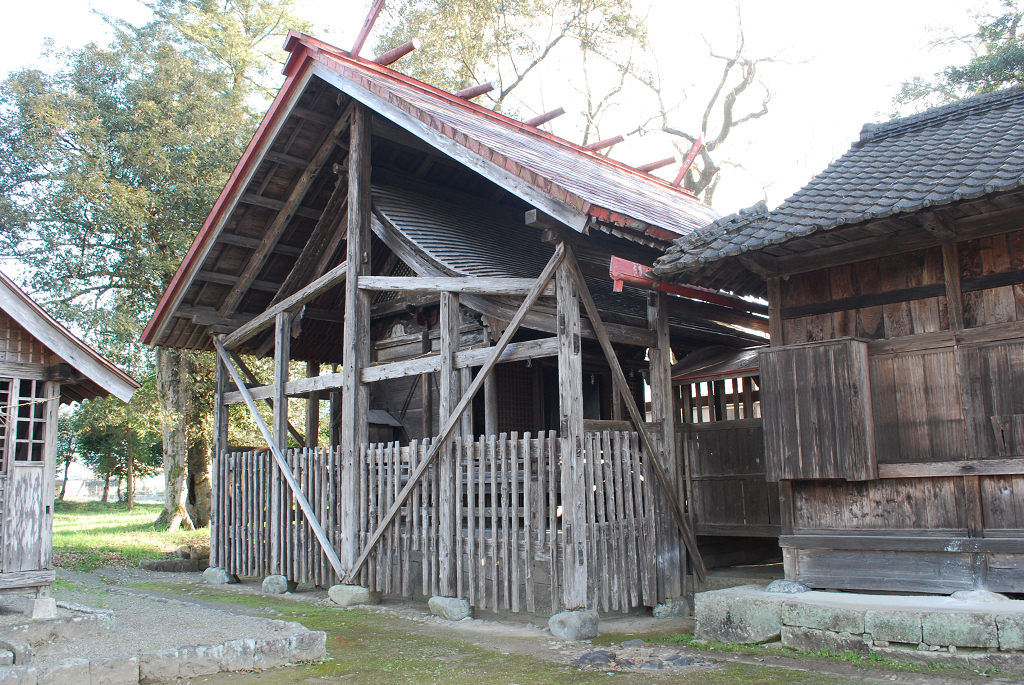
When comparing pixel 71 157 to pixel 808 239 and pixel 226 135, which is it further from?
pixel 808 239

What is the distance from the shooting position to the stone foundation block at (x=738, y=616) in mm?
6906

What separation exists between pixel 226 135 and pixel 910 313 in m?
18.4

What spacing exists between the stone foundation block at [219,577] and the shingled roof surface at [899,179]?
9.01 meters

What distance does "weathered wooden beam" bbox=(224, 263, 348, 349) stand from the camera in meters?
11.2

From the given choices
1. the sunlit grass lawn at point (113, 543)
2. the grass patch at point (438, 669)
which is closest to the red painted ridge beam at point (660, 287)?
the grass patch at point (438, 669)

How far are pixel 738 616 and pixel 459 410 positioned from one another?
374 cm

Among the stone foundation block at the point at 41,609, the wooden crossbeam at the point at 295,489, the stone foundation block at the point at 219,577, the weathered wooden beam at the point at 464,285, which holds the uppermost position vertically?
the weathered wooden beam at the point at 464,285

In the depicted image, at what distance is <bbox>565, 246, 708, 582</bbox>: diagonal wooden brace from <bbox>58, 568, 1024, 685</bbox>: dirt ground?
95 centimetres

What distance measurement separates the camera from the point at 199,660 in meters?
6.27

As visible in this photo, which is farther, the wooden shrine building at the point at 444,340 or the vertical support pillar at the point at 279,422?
the vertical support pillar at the point at 279,422

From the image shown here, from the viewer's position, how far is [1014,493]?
21.2 ft

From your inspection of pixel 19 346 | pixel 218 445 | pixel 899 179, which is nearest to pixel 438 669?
pixel 19 346

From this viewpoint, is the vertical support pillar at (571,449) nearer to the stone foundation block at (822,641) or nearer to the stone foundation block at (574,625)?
the stone foundation block at (574,625)

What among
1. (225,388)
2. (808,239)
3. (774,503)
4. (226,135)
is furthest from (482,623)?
(226,135)
